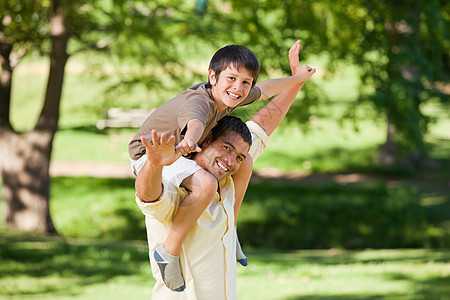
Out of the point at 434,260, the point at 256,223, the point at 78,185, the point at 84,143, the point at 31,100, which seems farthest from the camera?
the point at 31,100

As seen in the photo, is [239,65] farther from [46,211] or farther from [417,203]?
[417,203]

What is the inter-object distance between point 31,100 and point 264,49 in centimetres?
1415

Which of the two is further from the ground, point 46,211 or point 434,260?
point 434,260

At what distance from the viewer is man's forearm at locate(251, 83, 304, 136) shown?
237 centimetres

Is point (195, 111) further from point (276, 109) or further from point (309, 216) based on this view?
point (309, 216)

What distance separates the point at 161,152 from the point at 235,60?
Result: 492mm

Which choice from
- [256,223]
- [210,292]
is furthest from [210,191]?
[256,223]

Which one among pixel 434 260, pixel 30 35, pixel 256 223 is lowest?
pixel 256 223

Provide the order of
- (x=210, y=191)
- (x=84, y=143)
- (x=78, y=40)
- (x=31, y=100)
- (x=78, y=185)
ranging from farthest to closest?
(x=31, y=100), (x=84, y=143), (x=78, y=185), (x=78, y=40), (x=210, y=191)

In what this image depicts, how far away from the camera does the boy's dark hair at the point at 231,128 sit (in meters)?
2.06

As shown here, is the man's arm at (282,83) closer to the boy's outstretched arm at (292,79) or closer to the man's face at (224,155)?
the boy's outstretched arm at (292,79)

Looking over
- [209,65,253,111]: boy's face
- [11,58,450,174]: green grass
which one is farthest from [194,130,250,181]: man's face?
[11,58,450,174]: green grass

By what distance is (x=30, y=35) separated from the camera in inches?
362

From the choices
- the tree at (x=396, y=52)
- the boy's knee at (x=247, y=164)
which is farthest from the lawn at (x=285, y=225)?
the boy's knee at (x=247, y=164)
